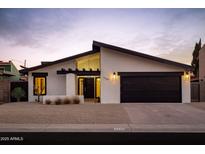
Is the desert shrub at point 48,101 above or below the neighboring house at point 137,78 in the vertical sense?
below

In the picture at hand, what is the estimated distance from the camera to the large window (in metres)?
15.9

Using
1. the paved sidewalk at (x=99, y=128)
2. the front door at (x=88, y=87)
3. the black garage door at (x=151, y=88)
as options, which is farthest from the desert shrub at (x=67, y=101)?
the paved sidewalk at (x=99, y=128)

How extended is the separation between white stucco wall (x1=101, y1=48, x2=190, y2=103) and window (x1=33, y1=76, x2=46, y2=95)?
4.66 meters

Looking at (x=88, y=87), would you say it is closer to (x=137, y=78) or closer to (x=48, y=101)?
(x=48, y=101)

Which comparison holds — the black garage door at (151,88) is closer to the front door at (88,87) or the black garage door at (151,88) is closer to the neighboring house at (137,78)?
the neighboring house at (137,78)

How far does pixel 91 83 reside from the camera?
1823 centimetres

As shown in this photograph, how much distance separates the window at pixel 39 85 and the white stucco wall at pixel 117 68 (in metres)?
4.66

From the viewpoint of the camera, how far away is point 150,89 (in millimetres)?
14664

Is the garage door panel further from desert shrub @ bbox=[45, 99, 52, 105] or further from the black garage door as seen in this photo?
desert shrub @ bbox=[45, 99, 52, 105]

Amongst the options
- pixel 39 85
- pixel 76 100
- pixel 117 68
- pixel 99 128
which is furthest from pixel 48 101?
pixel 99 128

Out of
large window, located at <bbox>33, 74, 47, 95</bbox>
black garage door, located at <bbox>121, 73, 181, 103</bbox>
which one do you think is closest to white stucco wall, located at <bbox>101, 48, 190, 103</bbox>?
black garage door, located at <bbox>121, 73, 181, 103</bbox>

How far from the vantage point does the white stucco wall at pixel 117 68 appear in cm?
1471

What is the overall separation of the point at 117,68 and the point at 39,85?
619 cm
